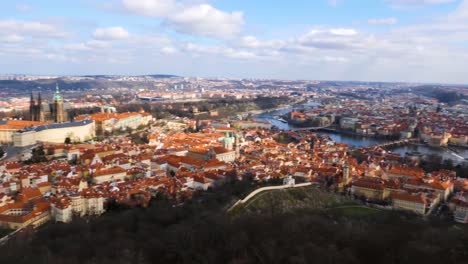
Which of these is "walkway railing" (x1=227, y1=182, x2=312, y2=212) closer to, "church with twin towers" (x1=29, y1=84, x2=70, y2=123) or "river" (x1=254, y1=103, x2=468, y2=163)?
"river" (x1=254, y1=103, x2=468, y2=163)

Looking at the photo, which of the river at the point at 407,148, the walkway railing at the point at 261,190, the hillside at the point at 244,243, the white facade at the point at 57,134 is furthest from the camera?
the river at the point at 407,148

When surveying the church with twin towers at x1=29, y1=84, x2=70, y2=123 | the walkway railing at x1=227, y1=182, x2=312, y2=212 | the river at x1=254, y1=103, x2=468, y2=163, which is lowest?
the river at x1=254, y1=103, x2=468, y2=163

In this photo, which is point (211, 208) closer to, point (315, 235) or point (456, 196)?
point (315, 235)

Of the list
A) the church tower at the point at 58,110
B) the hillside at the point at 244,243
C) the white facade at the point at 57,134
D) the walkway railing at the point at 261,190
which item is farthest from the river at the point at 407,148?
the church tower at the point at 58,110

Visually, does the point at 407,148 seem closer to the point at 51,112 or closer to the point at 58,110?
Answer: the point at 58,110

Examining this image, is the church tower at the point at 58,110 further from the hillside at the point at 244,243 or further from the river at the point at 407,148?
the river at the point at 407,148

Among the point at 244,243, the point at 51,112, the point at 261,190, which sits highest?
the point at 51,112

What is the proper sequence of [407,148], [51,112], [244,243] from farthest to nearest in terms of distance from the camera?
[407,148]
[51,112]
[244,243]

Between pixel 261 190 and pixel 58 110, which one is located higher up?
pixel 58 110

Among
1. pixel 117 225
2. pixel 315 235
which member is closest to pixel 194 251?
pixel 315 235

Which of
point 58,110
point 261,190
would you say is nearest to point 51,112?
point 58,110

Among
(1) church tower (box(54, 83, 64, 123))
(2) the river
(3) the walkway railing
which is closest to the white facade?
(1) church tower (box(54, 83, 64, 123))
